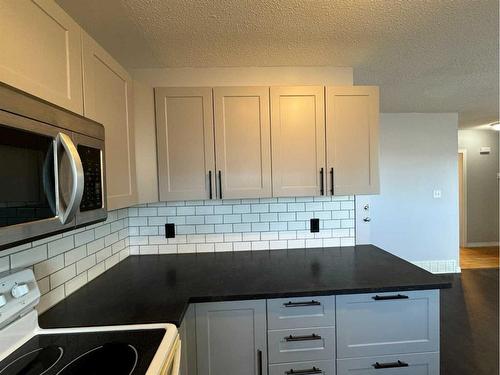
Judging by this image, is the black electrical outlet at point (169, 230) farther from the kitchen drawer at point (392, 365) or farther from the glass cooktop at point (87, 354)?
the kitchen drawer at point (392, 365)

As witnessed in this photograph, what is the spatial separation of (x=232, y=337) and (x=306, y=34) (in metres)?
1.72

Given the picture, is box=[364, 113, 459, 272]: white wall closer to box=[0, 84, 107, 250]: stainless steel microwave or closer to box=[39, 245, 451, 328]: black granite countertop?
box=[39, 245, 451, 328]: black granite countertop

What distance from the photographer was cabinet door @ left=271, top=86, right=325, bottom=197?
1840 mm

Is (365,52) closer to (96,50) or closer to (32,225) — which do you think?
(96,50)

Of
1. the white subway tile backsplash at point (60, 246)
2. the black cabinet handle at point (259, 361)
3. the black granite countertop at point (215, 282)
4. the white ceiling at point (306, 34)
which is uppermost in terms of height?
the white ceiling at point (306, 34)

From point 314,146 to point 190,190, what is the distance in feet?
2.89

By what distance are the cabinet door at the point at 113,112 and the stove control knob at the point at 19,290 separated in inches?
17.1

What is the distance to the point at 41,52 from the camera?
0.90m

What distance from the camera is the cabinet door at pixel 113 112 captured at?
1.20m

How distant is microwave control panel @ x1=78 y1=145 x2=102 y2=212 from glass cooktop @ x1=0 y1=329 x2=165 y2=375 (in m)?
0.47

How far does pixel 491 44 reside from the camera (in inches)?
70.6

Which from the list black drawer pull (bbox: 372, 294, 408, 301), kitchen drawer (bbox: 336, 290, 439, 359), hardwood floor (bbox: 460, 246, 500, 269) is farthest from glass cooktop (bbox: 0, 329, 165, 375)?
hardwood floor (bbox: 460, 246, 500, 269)

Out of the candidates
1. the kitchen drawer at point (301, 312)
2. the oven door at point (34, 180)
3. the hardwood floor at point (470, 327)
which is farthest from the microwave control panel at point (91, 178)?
the hardwood floor at point (470, 327)

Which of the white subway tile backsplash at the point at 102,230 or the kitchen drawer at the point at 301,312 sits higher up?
the white subway tile backsplash at the point at 102,230
